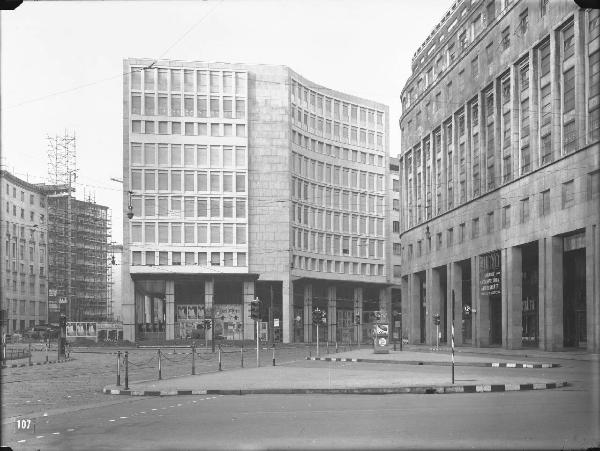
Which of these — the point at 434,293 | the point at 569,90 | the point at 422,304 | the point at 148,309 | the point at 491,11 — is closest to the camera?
the point at 569,90

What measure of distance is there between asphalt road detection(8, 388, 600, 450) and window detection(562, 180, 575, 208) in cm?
2915

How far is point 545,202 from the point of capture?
50.2 metres

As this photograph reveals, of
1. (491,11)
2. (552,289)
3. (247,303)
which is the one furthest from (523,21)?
(247,303)

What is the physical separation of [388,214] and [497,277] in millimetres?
58817

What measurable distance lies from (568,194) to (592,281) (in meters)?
5.17

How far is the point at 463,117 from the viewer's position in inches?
2670

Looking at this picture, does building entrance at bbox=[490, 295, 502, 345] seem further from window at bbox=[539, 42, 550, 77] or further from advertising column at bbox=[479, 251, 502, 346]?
window at bbox=[539, 42, 550, 77]

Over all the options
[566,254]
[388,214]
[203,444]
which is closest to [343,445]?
[203,444]

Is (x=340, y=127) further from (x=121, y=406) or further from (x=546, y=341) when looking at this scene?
(x=121, y=406)

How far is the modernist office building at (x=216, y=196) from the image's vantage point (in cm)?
9338

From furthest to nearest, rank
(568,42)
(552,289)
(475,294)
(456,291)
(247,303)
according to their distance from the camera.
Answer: (247,303), (456,291), (475,294), (552,289), (568,42)

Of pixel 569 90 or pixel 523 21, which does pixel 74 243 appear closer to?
pixel 523 21

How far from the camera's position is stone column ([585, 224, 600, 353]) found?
43531 mm

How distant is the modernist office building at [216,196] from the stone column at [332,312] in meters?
3.92
